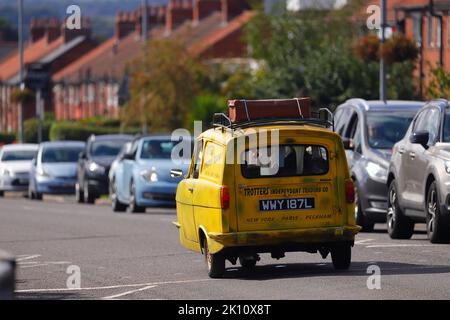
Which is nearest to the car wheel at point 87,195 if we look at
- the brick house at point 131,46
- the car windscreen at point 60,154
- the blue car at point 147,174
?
the car windscreen at point 60,154

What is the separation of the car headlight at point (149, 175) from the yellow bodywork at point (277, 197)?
14.5 metres

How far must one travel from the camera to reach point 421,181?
19.3 meters

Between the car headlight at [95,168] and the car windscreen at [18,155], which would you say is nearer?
the car headlight at [95,168]

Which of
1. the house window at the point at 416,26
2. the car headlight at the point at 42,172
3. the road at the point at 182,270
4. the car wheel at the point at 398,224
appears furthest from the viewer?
the house window at the point at 416,26

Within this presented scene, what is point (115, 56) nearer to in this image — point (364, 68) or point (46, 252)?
point (364, 68)

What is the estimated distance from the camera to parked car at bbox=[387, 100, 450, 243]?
18.4m

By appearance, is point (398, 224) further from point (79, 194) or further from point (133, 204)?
point (79, 194)

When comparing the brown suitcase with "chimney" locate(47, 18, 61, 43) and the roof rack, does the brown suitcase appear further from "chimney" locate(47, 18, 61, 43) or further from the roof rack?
"chimney" locate(47, 18, 61, 43)

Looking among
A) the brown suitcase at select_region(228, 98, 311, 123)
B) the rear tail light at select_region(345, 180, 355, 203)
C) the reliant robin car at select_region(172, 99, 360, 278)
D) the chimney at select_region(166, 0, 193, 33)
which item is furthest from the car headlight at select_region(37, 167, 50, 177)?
the chimney at select_region(166, 0, 193, 33)

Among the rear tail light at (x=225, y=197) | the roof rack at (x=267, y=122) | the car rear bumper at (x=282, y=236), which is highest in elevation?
Result: the roof rack at (x=267, y=122)

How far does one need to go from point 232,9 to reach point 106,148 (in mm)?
66117

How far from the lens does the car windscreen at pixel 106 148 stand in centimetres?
3809

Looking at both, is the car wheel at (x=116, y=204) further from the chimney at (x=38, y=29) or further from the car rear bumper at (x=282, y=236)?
the chimney at (x=38, y=29)
